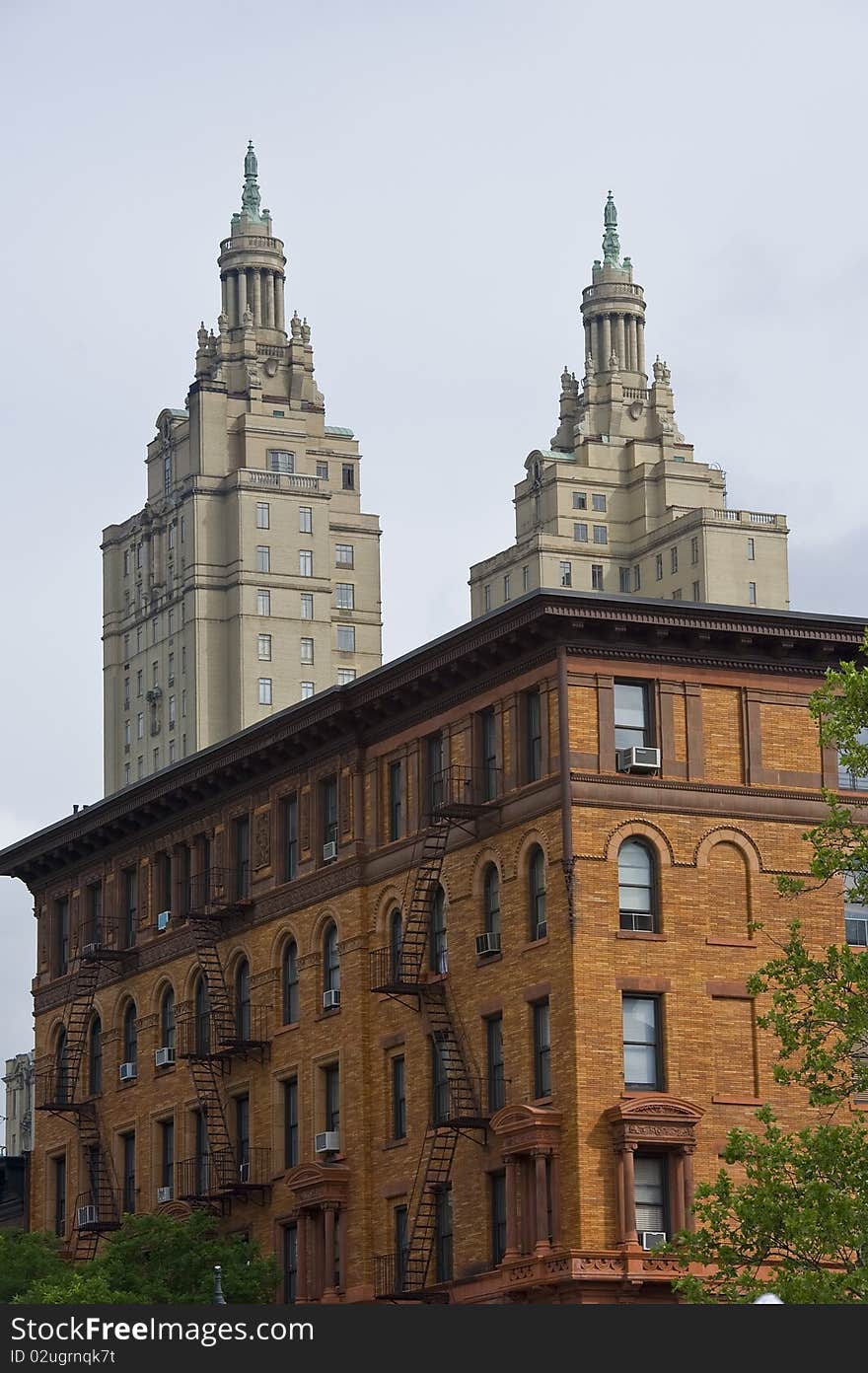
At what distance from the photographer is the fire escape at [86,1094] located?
294 feet

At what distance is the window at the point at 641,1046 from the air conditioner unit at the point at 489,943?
3965 millimetres

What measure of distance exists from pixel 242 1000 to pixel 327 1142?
7938 millimetres

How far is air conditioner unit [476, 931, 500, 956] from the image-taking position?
7225cm

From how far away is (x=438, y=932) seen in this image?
75.5 meters

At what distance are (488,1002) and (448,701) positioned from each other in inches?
323

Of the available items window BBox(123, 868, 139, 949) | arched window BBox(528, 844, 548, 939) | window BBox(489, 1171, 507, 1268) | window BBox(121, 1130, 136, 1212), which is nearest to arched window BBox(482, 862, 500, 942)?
arched window BBox(528, 844, 548, 939)

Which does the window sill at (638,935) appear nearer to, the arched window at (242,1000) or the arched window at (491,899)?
the arched window at (491,899)

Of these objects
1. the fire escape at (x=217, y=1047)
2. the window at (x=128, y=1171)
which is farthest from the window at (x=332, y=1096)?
the window at (x=128, y=1171)

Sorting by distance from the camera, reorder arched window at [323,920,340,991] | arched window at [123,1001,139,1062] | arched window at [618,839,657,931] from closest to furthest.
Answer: arched window at [618,839,657,931] < arched window at [323,920,340,991] < arched window at [123,1001,139,1062]

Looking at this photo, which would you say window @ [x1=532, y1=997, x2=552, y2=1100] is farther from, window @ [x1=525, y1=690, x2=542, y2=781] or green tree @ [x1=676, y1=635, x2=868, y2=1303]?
green tree @ [x1=676, y1=635, x2=868, y2=1303]

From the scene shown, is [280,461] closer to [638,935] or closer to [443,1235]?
[443,1235]

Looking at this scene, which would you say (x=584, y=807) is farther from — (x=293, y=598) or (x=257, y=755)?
(x=293, y=598)

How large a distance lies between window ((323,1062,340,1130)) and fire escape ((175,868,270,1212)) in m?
3.28

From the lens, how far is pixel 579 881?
69750 mm
